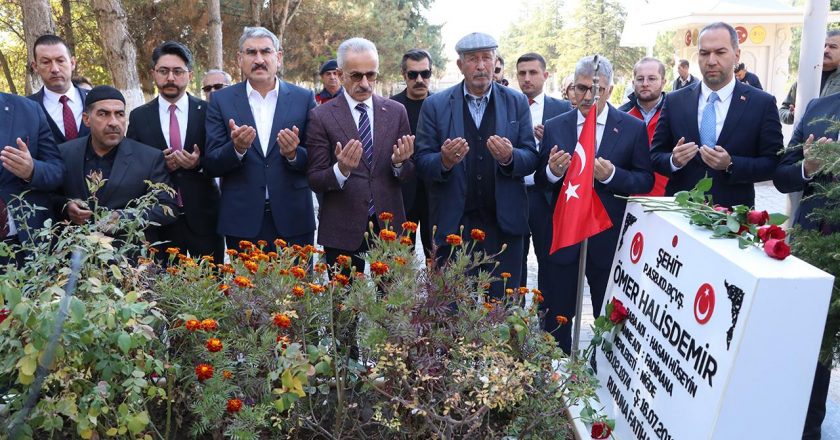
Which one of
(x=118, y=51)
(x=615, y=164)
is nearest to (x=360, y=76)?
(x=615, y=164)

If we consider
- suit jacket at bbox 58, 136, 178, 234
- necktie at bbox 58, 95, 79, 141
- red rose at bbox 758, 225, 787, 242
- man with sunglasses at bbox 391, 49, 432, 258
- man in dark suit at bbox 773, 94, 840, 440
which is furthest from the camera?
man with sunglasses at bbox 391, 49, 432, 258

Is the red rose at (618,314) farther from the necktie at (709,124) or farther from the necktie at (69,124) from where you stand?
the necktie at (69,124)

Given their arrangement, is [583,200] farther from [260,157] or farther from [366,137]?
[260,157]

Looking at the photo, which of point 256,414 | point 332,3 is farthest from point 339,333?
point 332,3

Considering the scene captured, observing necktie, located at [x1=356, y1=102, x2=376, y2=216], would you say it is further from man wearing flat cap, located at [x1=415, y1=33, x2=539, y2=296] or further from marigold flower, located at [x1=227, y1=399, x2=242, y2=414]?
marigold flower, located at [x1=227, y1=399, x2=242, y2=414]

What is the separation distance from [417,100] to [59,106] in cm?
263

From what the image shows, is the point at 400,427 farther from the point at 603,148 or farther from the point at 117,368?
the point at 603,148

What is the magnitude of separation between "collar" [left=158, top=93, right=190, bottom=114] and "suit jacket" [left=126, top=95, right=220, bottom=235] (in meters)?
0.02

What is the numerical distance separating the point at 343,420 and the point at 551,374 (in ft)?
2.53

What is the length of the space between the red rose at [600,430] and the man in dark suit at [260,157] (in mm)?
2467

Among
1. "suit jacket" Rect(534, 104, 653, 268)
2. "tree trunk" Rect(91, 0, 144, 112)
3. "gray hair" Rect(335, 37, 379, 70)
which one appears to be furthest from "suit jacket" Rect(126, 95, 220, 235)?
"tree trunk" Rect(91, 0, 144, 112)

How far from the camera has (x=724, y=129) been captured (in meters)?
4.15

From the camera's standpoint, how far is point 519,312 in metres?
2.77

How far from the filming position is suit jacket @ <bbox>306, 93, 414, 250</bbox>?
14.2 ft
